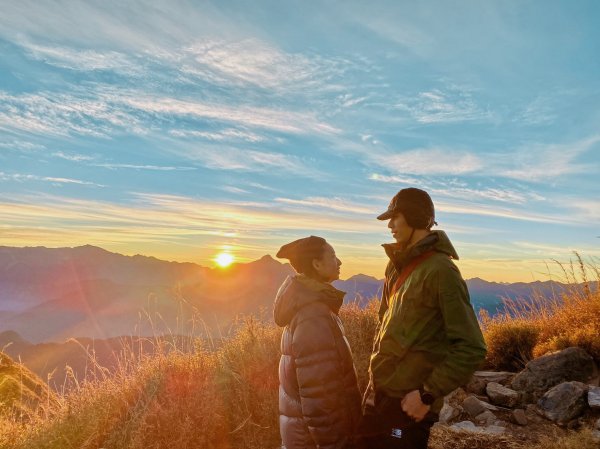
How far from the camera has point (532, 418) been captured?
6859 millimetres

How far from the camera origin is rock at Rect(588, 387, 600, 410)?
6568 millimetres

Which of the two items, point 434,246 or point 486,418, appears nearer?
point 434,246

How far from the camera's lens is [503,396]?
7.30m

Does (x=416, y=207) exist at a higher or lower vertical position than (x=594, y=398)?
higher

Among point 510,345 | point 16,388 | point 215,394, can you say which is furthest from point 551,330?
point 16,388

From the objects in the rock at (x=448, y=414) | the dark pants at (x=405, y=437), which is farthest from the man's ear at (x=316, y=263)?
the rock at (x=448, y=414)

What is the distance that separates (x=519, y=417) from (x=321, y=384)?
195 inches

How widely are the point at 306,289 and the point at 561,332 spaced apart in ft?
23.4

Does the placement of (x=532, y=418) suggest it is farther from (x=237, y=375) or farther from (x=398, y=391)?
(x=398, y=391)

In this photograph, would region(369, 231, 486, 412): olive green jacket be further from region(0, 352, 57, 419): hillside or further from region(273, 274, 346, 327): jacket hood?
region(0, 352, 57, 419): hillside

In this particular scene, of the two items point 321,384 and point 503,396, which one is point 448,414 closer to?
point 503,396

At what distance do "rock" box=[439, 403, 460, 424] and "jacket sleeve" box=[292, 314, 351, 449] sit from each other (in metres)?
4.24

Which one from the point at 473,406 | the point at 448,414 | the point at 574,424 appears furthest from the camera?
the point at 473,406

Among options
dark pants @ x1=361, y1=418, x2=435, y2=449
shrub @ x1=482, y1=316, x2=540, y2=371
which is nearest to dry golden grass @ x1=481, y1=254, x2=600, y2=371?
shrub @ x1=482, y1=316, x2=540, y2=371
